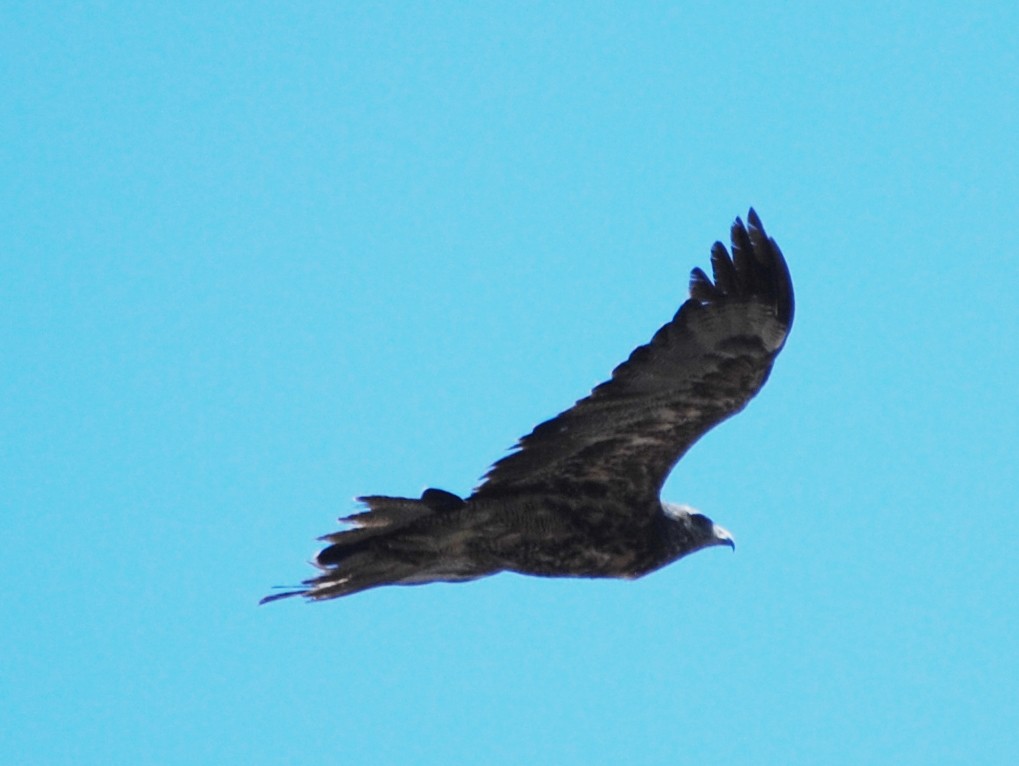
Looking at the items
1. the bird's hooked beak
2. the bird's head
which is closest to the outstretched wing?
the bird's head

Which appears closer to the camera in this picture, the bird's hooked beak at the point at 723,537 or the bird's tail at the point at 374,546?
the bird's tail at the point at 374,546

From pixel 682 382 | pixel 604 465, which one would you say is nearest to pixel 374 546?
pixel 604 465

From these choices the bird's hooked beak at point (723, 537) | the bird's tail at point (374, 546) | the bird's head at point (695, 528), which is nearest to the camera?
the bird's tail at point (374, 546)

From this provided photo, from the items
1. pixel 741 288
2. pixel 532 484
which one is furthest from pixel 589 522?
pixel 741 288

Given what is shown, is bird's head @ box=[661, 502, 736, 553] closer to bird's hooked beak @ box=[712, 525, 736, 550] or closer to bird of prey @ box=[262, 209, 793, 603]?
bird's hooked beak @ box=[712, 525, 736, 550]

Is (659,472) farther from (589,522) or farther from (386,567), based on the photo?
(386,567)

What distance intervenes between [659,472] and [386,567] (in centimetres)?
150

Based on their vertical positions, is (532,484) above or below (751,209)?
below

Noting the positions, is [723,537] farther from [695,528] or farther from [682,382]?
[682,382]

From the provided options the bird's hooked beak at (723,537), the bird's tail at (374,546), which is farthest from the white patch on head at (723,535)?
the bird's tail at (374,546)

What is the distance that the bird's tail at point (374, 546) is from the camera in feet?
44.9

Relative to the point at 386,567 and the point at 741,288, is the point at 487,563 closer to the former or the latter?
the point at 386,567

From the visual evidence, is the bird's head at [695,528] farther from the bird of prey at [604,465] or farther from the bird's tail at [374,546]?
the bird's tail at [374,546]

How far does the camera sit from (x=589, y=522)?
1398 centimetres
